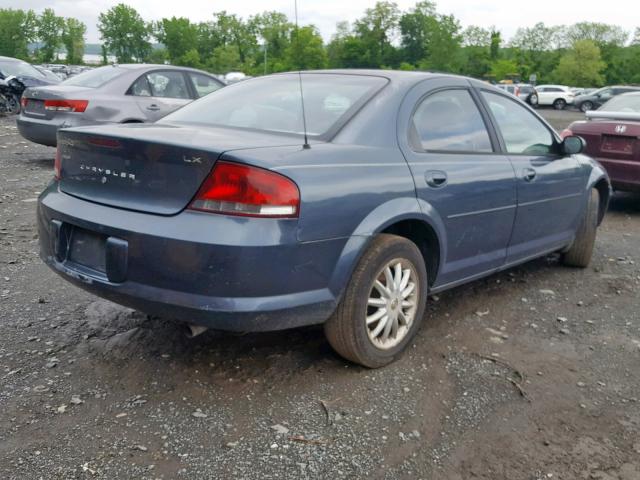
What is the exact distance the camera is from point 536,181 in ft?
14.4

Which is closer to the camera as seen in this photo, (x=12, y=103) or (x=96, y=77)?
(x=96, y=77)

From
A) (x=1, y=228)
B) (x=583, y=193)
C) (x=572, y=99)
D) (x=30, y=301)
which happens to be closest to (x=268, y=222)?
(x=30, y=301)

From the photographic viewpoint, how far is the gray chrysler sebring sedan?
2.75 m

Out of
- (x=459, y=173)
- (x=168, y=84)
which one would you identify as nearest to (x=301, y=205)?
(x=459, y=173)

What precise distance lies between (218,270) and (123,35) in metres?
116

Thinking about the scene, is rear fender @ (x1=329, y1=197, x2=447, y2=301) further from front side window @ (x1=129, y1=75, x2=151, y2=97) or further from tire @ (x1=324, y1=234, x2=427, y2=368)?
front side window @ (x1=129, y1=75, x2=151, y2=97)

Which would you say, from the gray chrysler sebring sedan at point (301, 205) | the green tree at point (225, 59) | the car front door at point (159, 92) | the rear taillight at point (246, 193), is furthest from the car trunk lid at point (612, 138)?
the green tree at point (225, 59)

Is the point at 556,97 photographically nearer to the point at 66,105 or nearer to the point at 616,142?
the point at 616,142

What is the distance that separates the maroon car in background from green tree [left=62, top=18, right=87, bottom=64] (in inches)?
4302

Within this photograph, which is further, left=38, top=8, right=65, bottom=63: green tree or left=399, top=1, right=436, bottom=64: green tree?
left=38, top=8, right=65, bottom=63: green tree

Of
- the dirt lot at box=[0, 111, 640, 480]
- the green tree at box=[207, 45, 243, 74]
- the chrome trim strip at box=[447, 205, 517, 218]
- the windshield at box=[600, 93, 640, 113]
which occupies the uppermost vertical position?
the green tree at box=[207, 45, 243, 74]

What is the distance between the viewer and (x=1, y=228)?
6.01m

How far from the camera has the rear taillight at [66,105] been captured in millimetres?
8867

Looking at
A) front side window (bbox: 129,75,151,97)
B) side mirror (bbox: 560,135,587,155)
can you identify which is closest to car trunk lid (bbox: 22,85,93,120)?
front side window (bbox: 129,75,151,97)
